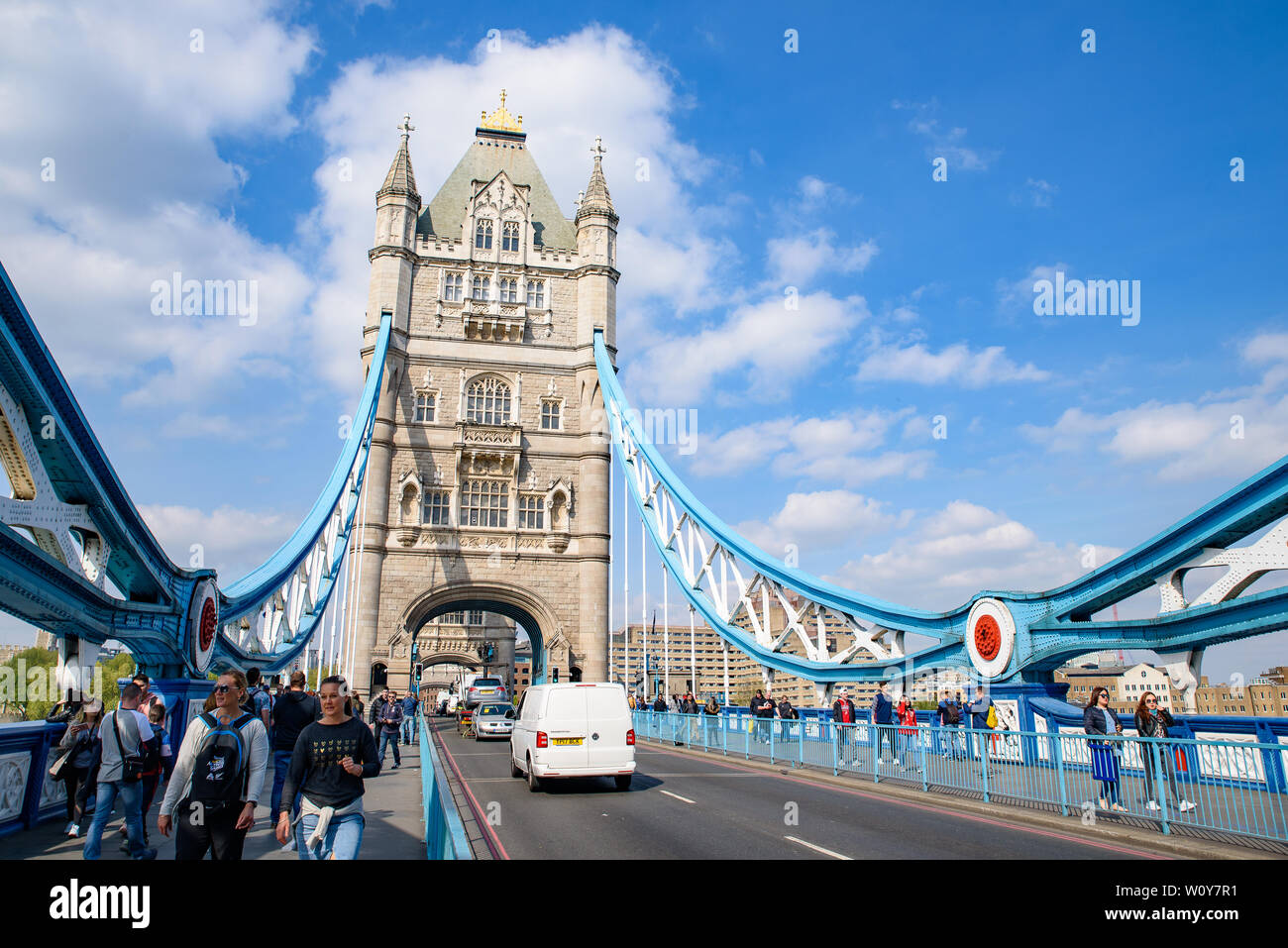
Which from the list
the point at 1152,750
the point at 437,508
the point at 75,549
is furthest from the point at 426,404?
the point at 1152,750

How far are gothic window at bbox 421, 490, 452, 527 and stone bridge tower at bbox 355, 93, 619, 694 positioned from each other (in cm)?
6

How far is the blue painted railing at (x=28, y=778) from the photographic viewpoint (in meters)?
8.64

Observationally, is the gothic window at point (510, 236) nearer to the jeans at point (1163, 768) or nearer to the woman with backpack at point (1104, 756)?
the woman with backpack at point (1104, 756)

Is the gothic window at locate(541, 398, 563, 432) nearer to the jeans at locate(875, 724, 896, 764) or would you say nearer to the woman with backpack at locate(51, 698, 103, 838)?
the jeans at locate(875, 724, 896, 764)

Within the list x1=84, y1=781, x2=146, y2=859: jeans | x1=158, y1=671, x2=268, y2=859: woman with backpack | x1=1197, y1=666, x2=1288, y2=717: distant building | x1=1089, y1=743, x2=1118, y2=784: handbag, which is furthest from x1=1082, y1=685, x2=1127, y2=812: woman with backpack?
x1=1197, y1=666, x2=1288, y2=717: distant building

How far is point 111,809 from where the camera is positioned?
7.29 m

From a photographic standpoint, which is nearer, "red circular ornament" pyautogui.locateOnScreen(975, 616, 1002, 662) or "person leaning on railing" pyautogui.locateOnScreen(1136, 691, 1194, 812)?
"person leaning on railing" pyautogui.locateOnScreen(1136, 691, 1194, 812)

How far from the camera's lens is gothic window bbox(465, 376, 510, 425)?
3850cm

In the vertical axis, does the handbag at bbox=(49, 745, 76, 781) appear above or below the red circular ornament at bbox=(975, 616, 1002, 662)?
below

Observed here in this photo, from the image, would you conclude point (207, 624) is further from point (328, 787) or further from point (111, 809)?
point (328, 787)

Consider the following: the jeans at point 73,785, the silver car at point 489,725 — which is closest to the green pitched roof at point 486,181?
the silver car at point 489,725

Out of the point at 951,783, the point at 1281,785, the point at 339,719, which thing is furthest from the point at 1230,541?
the point at 339,719
